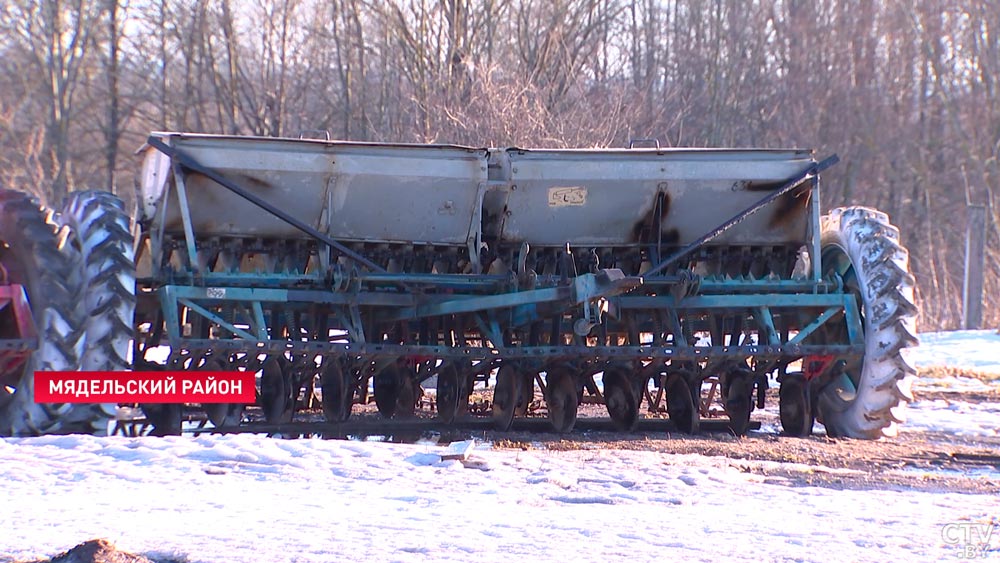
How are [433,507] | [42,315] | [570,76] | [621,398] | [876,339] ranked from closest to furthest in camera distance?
[433,507], [42,315], [876,339], [621,398], [570,76]

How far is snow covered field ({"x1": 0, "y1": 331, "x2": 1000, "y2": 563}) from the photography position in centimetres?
487

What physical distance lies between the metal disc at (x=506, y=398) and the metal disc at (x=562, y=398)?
0.23 metres

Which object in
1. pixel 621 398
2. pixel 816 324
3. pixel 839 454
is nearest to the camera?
pixel 839 454

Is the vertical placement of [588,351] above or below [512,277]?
below

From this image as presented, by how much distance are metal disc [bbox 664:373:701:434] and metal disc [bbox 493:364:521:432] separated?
111 centimetres

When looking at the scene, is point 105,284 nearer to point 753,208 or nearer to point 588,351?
point 588,351

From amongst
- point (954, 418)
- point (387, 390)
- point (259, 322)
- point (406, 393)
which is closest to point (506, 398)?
point (406, 393)

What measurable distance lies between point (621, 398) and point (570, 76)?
14.7 m

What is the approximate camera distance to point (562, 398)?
9.63 metres

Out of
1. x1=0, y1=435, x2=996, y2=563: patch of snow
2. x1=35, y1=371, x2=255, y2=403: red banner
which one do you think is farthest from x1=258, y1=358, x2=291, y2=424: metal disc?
x1=0, y1=435, x2=996, y2=563: patch of snow

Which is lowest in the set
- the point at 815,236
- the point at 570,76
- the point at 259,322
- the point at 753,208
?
the point at 259,322

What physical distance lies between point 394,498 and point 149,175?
4.66m

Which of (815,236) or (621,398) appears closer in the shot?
(621,398)

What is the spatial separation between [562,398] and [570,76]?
14.9m
